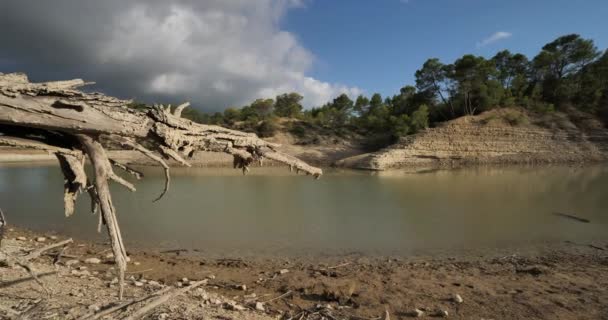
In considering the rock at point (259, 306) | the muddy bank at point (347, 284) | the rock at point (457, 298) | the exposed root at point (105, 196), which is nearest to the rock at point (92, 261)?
the muddy bank at point (347, 284)

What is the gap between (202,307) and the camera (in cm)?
392

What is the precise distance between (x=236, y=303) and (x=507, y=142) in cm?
3624

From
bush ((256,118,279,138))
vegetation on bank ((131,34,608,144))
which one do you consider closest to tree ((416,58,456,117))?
vegetation on bank ((131,34,608,144))

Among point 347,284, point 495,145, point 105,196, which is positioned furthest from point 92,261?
point 495,145

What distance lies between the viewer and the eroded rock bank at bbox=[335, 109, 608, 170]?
3278 cm

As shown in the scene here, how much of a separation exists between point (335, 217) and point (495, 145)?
2926 cm

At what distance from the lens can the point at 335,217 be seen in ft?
35.5

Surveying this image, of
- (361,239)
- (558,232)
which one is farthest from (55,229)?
(558,232)

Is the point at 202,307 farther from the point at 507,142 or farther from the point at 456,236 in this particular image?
the point at 507,142

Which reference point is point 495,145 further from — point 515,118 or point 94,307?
point 94,307

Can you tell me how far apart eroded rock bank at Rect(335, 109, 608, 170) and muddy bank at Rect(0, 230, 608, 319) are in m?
25.4

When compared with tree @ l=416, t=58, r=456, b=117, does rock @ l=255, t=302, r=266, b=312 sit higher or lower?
lower

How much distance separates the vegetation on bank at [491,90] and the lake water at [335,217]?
2274cm

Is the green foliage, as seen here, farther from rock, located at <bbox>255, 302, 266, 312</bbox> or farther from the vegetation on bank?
rock, located at <bbox>255, 302, 266, 312</bbox>
